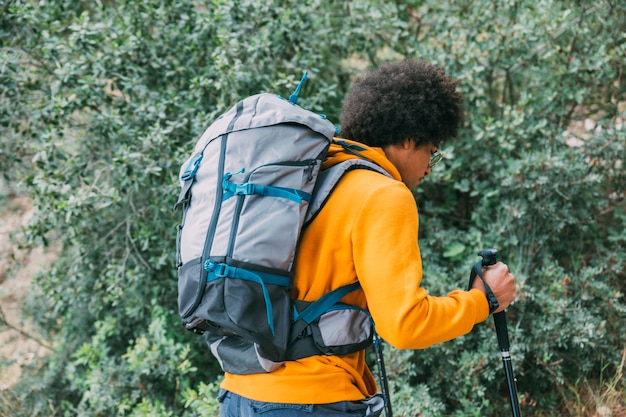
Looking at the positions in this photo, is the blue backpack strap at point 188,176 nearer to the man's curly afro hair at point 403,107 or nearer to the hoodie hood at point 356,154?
the hoodie hood at point 356,154

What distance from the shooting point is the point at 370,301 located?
1817 millimetres

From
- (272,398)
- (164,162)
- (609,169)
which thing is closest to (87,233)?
(164,162)

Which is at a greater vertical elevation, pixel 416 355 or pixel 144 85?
pixel 144 85

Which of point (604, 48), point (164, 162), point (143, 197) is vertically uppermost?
point (604, 48)

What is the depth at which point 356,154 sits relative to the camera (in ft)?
6.70

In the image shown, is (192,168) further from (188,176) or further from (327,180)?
(327,180)

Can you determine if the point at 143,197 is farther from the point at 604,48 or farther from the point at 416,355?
the point at 604,48

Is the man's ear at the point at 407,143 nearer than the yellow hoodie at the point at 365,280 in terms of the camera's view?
No

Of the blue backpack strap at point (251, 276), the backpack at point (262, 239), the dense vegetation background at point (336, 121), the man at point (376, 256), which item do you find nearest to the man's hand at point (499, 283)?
the man at point (376, 256)

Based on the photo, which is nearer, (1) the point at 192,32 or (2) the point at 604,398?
(2) the point at 604,398

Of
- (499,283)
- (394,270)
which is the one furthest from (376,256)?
(499,283)

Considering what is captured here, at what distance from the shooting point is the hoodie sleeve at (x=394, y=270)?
1.75 meters

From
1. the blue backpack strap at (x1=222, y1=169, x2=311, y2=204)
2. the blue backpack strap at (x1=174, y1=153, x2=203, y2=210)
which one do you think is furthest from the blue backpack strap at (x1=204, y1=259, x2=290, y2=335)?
the blue backpack strap at (x1=174, y1=153, x2=203, y2=210)

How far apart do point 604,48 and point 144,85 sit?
3144mm
